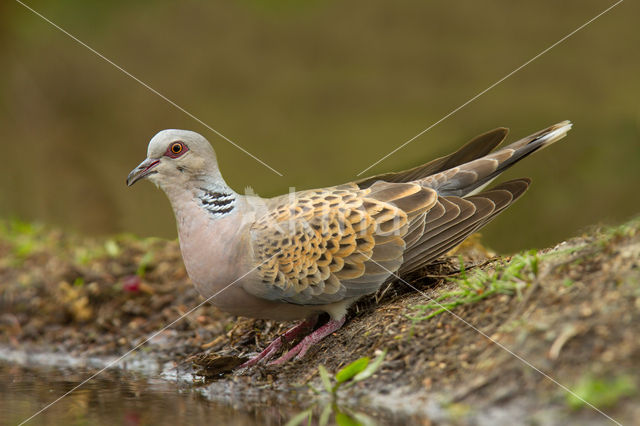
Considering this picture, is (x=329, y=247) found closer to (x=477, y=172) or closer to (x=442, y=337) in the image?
(x=442, y=337)

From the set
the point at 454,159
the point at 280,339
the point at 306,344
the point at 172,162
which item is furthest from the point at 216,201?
the point at 454,159

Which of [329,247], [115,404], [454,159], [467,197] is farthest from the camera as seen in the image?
[454,159]

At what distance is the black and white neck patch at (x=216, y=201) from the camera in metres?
4.51

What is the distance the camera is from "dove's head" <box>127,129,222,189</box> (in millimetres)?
4539

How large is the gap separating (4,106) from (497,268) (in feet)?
30.6

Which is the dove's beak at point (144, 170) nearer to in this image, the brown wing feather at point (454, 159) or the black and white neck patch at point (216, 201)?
the black and white neck patch at point (216, 201)

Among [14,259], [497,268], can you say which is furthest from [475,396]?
[14,259]

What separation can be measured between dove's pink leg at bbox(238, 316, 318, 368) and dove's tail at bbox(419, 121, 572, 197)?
128cm

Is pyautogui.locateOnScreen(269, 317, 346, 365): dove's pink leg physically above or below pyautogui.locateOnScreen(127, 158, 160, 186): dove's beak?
below

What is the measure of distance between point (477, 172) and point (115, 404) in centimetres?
282

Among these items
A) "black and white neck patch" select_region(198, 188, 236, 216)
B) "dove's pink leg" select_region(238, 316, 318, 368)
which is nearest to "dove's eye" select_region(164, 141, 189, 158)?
"black and white neck patch" select_region(198, 188, 236, 216)

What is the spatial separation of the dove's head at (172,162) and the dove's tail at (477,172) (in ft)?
5.23

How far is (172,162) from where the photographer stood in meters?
4.54

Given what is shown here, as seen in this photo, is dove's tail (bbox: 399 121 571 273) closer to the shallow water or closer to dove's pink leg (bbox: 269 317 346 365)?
dove's pink leg (bbox: 269 317 346 365)
